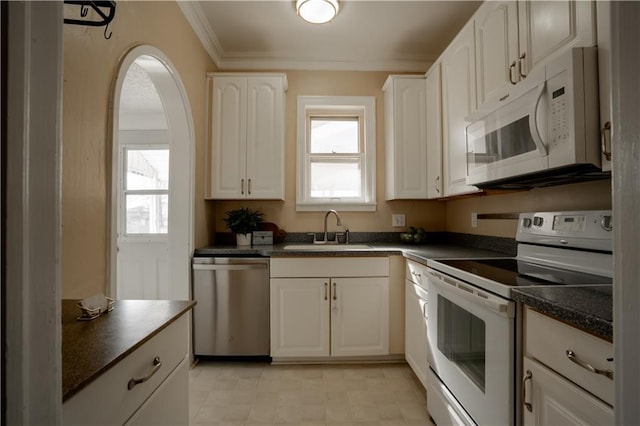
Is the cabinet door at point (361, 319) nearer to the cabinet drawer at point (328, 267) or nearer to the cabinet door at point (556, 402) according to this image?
the cabinet drawer at point (328, 267)

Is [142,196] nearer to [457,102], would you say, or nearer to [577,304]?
[457,102]

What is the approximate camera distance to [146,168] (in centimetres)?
399

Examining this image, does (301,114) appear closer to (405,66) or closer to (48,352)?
(405,66)

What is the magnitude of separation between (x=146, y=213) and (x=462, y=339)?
386 cm

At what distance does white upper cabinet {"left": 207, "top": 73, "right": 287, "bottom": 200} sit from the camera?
8.80ft

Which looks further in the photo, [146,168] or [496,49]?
[146,168]

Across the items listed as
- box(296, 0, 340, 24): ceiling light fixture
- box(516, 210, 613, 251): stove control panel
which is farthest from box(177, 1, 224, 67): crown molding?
box(516, 210, 613, 251): stove control panel

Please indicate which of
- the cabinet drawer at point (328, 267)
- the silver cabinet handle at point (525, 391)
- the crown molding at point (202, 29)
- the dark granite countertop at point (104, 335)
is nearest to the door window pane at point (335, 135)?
the crown molding at point (202, 29)

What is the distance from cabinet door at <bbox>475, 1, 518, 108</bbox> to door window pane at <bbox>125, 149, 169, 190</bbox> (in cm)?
365

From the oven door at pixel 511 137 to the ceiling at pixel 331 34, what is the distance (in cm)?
113

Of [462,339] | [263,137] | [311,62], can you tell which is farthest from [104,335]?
[311,62]

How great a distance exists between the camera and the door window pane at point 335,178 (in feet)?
10.0

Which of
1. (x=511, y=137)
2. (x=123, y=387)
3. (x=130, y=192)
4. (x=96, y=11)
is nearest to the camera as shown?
(x=123, y=387)

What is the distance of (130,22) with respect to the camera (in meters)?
1.57
